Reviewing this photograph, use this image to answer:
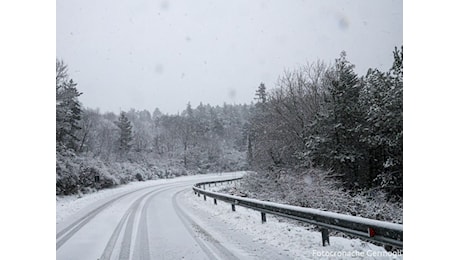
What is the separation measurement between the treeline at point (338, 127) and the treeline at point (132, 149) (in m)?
16.1

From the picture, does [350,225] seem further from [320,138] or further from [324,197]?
[320,138]

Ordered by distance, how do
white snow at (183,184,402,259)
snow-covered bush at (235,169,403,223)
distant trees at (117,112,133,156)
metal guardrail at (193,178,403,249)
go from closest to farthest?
metal guardrail at (193,178,403,249) → white snow at (183,184,402,259) → snow-covered bush at (235,169,403,223) → distant trees at (117,112,133,156)

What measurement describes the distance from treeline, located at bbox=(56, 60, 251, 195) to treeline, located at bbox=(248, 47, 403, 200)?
52.7 feet

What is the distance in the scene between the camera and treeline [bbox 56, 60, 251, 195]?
27.1 metres

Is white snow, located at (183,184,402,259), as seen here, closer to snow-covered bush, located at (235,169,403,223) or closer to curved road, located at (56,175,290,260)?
curved road, located at (56,175,290,260)

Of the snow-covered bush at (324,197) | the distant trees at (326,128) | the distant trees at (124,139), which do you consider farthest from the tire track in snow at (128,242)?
the distant trees at (124,139)

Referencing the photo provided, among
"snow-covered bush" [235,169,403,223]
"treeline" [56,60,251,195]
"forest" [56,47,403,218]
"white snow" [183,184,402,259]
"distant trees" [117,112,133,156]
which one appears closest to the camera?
"white snow" [183,184,402,259]

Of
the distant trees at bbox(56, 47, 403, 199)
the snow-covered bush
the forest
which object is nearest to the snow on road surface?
the snow-covered bush

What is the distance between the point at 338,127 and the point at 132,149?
5527 cm

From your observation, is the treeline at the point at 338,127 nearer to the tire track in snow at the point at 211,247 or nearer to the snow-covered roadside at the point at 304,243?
the snow-covered roadside at the point at 304,243
